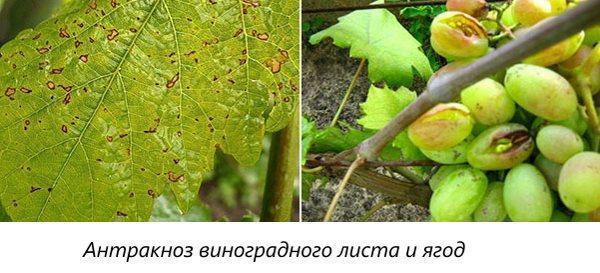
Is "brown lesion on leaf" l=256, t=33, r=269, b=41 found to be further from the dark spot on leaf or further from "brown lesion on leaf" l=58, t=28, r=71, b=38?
"brown lesion on leaf" l=58, t=28, r=71, b=38

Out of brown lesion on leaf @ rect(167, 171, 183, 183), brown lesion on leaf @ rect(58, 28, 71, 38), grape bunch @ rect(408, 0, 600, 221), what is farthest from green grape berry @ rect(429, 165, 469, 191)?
brown lesion on leaf @ rect(58, 28, 71, 38)

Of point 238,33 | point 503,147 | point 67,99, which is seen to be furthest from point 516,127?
point 67,99

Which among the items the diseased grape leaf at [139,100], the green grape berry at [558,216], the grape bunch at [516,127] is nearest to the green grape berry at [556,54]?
the grape bunch at [516,127]

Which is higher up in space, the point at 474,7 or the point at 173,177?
the point at 474,7

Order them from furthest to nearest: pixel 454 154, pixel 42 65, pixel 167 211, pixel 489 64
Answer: pixel 167 211 < pixel 42 65 < pixel 454 154 < pixel 489 64

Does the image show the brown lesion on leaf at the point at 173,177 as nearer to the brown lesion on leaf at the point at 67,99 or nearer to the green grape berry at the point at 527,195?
the brown lesion on leaf at the point at 67,99

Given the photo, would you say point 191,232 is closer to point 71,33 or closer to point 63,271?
point 63,271

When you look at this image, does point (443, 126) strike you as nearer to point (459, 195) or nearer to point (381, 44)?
point (459, 195)
